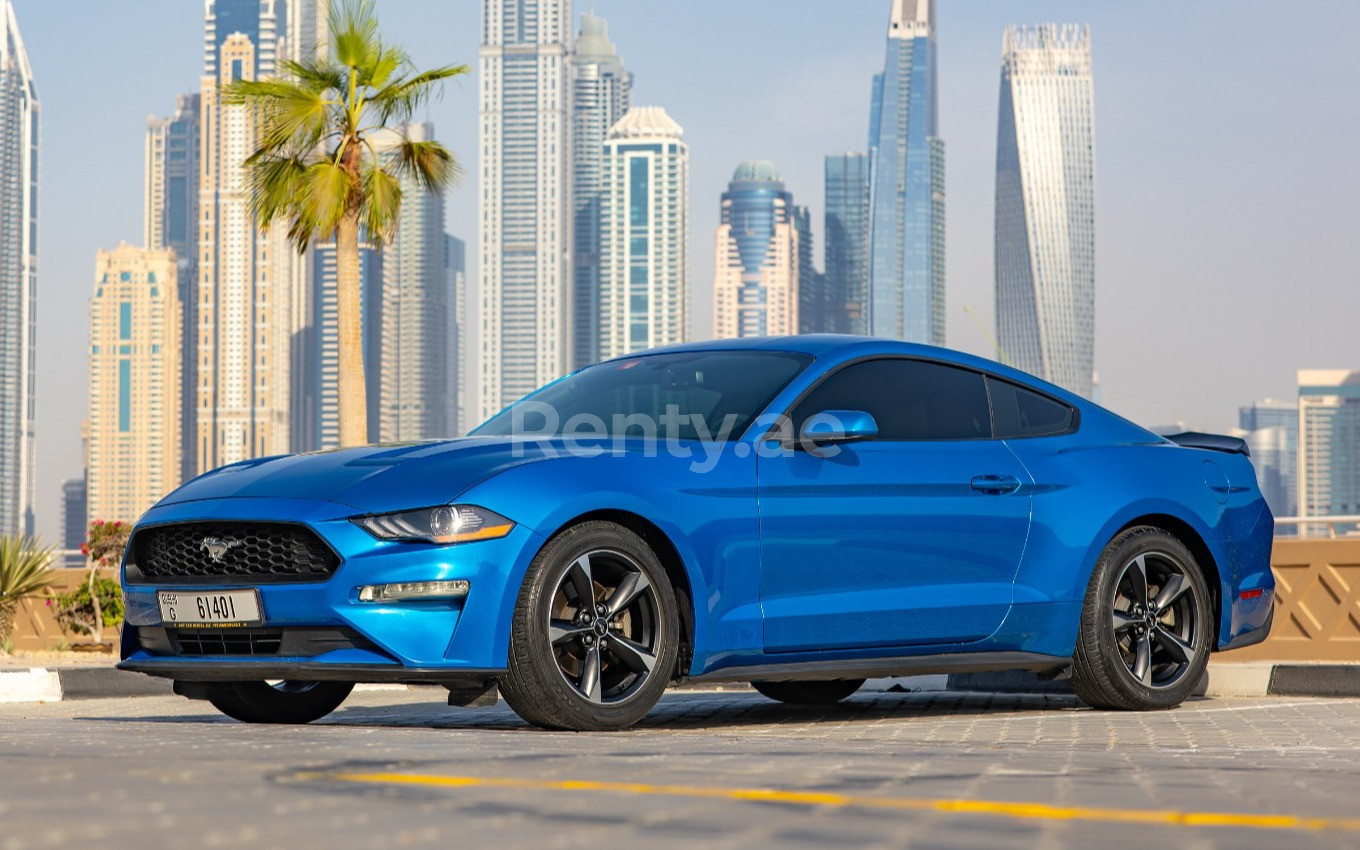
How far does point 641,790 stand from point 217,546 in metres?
2.94

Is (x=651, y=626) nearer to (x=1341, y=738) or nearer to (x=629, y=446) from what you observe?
(x=629, y=446)

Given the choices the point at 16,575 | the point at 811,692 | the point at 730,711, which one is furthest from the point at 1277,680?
the point at 16,575

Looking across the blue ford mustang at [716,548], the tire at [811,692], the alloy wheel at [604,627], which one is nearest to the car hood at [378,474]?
the blue ford mustang at [716,548]

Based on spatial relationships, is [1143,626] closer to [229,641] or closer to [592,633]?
[592,633]

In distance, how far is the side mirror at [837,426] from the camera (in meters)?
6.62

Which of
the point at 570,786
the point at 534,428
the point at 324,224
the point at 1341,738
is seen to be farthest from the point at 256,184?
the point at 570,786

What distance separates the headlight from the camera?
5832mm

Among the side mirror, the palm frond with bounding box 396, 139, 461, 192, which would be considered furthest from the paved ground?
the palm frond with bounding box 396, 139, 461, 192

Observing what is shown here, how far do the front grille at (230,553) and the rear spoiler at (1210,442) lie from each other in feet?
13.7

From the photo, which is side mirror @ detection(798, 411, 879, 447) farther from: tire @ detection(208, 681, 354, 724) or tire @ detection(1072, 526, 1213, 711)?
tire @ detection(208, 681, 354, 724)

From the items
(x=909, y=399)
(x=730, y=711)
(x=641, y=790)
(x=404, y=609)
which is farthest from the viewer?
(x=730, y=711)

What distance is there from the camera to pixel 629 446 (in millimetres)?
6430

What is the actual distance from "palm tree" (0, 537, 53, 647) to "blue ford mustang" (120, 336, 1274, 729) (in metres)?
10.8

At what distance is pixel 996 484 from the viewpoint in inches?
284
